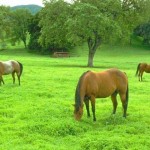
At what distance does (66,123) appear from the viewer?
1070 centimetres

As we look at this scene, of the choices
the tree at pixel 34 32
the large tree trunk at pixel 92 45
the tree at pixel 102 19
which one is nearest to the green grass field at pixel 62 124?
the tree at pixel 102 19

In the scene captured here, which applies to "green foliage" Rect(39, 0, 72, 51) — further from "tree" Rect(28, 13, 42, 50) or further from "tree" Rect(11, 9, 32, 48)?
"tree" Rect(11, 9, 32, 48)

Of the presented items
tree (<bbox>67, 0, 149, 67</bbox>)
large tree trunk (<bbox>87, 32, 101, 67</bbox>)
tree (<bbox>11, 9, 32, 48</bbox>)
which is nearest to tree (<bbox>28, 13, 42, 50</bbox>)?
tree (<bbox>11, 9, 32, 48</bbox>)

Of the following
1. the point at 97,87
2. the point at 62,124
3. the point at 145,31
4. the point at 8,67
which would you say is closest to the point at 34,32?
the point at 145,31

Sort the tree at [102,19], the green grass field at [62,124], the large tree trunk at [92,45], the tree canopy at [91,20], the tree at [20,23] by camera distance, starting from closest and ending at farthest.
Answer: the green grass field at [62,124], the tree at [102,19], the tree canopy at [91,20], the large tree trunk at [92,45], the tree at [20,23]

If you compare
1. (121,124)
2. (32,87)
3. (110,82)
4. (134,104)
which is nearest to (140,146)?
(121,124)

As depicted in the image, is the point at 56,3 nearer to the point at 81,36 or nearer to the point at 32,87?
the point at 81,36

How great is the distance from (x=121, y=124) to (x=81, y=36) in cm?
2697

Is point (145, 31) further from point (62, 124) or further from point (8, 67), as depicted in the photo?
point (62, 124)

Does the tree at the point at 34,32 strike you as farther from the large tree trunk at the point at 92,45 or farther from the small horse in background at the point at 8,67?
the small horse in background at the point at 8,67

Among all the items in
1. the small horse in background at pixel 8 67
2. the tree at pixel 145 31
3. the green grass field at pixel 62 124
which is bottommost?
the green grass field at pixel 62 124

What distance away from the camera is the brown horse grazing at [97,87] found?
11.1 meters

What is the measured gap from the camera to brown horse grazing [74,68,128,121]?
1110 cm

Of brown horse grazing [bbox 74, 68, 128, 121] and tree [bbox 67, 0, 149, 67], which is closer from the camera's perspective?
brown horse grazing [bbox 74, 68, 128, 121]
